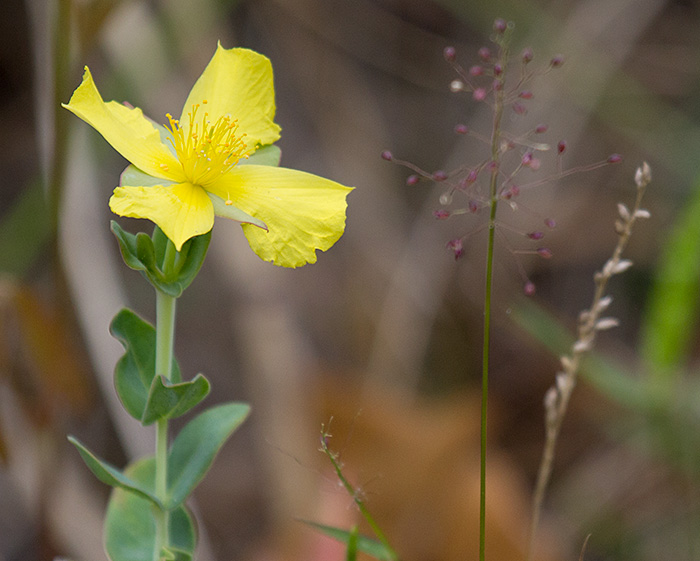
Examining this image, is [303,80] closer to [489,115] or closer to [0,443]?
→ [489,115]

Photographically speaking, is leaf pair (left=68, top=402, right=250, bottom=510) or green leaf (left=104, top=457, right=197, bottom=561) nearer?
leaf pair (left=68, top=402, right=250, bottom=510)

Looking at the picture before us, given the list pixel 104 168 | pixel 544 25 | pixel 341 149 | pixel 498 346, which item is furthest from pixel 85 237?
pixel 544 25

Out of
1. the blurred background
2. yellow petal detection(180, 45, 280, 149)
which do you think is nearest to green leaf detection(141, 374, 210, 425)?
yellow petal detection(180, 45, 280, 149)


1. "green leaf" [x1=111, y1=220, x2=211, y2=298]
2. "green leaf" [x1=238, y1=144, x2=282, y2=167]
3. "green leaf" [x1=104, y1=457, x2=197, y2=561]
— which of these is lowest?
"green leaf" [x1=104, y1=457, x2=197, y2=561]

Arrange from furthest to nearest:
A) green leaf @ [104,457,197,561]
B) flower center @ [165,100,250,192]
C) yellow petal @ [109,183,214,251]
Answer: green leaf @ [104,457,197,561], flower center @ [165,100,250,192], yellow petal @ [109,183,214,251]

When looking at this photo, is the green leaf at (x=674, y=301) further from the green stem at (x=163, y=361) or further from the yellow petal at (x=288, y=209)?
the green stem at (x=163, y=361)

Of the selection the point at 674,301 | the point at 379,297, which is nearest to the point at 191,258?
the point at 674,301

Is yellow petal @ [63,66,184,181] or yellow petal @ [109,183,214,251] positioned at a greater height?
yellow petal @ [63,66,184,181]

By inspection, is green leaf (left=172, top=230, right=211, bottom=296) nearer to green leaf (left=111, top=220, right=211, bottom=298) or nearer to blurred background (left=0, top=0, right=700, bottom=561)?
green leaf (left=111, top=220, right=211, bottom=298)
